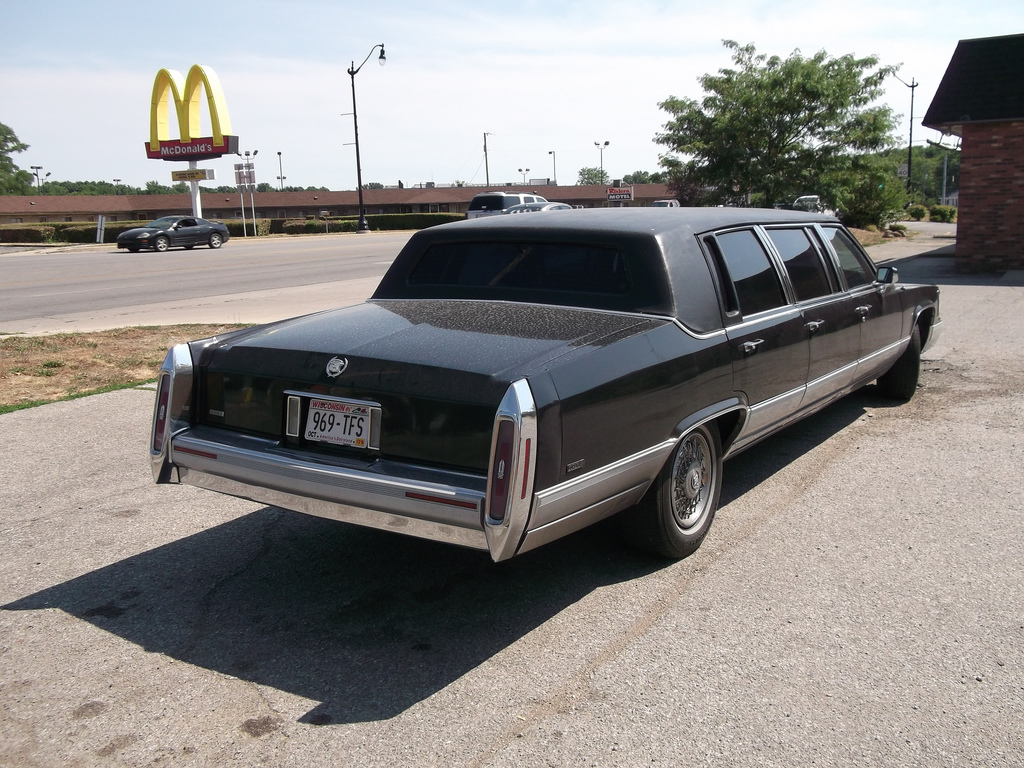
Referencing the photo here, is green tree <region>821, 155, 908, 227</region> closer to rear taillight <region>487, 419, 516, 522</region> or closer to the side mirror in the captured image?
the side mirror

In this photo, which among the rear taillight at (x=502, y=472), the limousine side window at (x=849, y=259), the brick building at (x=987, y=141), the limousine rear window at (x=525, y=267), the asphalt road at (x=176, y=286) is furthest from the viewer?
the brick building at (x=987, y=141)

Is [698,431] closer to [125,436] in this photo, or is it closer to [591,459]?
[591,459]

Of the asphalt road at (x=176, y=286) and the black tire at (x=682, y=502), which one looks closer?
the black tire at (x=682, y=502)

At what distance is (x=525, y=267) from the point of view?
4766mm

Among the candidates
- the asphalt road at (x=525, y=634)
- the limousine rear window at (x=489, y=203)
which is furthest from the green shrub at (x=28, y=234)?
the asphalt road at (x=525, y=634)

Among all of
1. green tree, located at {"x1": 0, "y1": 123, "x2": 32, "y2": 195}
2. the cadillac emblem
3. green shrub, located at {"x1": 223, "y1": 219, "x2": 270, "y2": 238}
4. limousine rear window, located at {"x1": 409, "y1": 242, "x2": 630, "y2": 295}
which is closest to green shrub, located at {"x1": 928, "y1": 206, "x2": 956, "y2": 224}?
green shrub, located at {"x1": 223, "y1": 219, "x2": 270, "y2": 238}

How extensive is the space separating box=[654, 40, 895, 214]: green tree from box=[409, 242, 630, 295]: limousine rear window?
21565 millimetres

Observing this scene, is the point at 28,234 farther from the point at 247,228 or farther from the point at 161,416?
the point at 161,416

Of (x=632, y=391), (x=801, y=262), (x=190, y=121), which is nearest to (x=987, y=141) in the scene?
(x=801, y=262)

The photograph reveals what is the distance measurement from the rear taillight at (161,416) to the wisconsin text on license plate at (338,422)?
0.78 metres

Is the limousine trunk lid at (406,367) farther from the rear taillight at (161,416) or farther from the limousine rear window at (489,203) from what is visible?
the limousine rear window at (489,203)

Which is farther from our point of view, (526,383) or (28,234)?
(28,234)

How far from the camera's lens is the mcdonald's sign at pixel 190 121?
44969 millimetres

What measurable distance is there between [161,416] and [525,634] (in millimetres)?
1914
